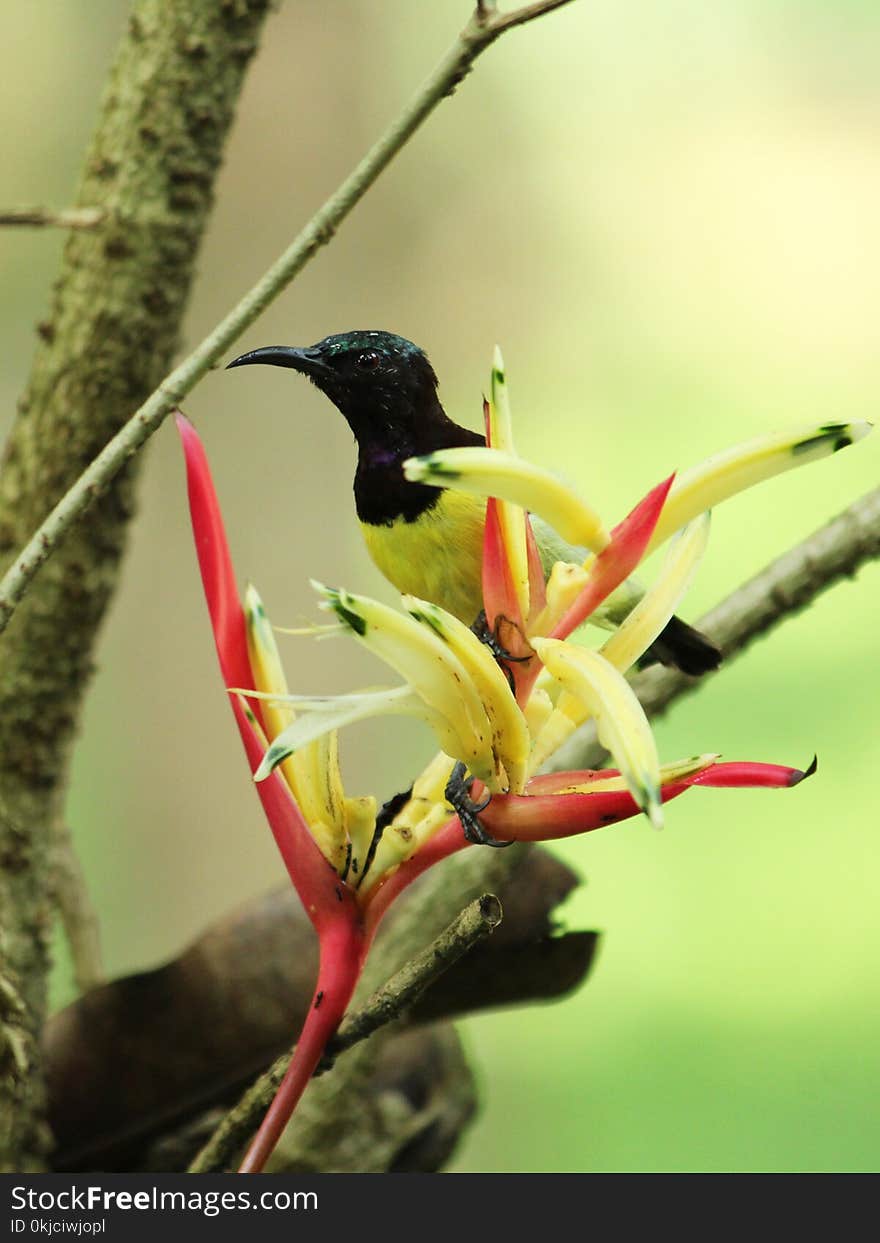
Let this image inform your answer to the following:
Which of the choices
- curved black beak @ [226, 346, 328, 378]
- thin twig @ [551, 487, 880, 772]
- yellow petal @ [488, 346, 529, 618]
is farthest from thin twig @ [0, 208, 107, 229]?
thin twig @ [551, 487, 880, 772]

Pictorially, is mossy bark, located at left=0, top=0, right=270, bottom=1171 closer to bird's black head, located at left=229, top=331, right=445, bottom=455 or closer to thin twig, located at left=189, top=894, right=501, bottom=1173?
bird's black head, located at left=229, top=331, right=445, bottom=455

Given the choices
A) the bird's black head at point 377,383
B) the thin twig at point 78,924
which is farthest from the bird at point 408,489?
the thin twig at point 78,924

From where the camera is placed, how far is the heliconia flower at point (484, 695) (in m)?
0.30

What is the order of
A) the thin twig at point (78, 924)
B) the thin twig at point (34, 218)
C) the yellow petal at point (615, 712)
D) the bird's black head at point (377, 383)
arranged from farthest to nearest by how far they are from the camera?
the thin twig at point (78, 924), the bird's black head at point (377, 383), the thin twig at point (34, 218), the yellow petal at point (615, 712)

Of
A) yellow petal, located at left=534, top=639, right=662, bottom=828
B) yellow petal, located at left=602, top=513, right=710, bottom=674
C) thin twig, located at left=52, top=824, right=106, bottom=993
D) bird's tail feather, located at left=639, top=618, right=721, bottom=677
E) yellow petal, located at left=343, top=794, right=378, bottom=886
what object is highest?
yellow petal, located at left=602, top=513, right=710, bottom=674

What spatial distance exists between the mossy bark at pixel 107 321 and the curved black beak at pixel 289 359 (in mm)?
115

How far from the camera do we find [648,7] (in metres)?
1.31

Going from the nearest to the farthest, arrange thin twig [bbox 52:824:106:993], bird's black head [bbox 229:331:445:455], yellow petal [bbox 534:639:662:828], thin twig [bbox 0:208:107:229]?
yellow petal [bbox 534:639:662:828]
thin twig [bbox 0:208:107:229]
bird's black head [bbox 229:331:445:455]
thin twig [bbox 52:824:106:993]

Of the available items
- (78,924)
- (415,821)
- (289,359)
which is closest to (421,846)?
(415,821)

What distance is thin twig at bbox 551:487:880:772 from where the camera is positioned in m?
0.56

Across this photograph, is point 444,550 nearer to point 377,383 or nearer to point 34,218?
point 377,383

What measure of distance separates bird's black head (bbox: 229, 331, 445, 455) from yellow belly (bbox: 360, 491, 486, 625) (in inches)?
2.3

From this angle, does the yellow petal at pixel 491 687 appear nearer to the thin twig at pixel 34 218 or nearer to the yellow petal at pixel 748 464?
the yellow petal at pixel 748 464

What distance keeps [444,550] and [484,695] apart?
31 centimetres
